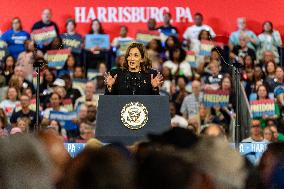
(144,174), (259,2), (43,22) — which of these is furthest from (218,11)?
(144,174)

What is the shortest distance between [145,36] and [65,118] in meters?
3.13

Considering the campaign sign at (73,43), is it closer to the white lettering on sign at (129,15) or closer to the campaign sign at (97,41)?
the campaign sign at (97,41)

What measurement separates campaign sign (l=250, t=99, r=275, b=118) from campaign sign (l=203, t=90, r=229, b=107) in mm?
597

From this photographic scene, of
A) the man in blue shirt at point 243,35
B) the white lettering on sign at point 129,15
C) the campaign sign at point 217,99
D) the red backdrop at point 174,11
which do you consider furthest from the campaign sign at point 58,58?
the man in blue shirt at point 243,35

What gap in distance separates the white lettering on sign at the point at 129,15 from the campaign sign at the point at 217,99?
352cm

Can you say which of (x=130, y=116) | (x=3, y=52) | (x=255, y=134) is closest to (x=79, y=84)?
(x=3, y=52)

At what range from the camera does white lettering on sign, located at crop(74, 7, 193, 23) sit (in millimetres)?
16844

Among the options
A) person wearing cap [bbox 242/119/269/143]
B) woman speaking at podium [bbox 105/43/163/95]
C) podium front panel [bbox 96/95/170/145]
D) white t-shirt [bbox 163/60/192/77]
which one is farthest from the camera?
white t-shirt [bbox 163/60/192/77]

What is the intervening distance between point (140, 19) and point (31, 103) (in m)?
4.22

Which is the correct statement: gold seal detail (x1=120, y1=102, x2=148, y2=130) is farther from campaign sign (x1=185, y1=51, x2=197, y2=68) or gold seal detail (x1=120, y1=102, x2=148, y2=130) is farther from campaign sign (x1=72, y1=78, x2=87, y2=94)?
campaign sign (x1=185, y1=51, x2=197, y2=68)

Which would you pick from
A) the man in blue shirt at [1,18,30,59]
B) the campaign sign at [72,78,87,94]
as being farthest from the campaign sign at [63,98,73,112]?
the man in blue shirt at [1,18,30,59]

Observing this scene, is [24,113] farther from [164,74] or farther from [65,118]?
[164,74]

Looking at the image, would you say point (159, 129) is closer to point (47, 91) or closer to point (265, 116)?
point (265, 116)

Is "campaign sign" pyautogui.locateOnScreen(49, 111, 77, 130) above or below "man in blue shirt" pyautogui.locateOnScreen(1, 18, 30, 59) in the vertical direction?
below
